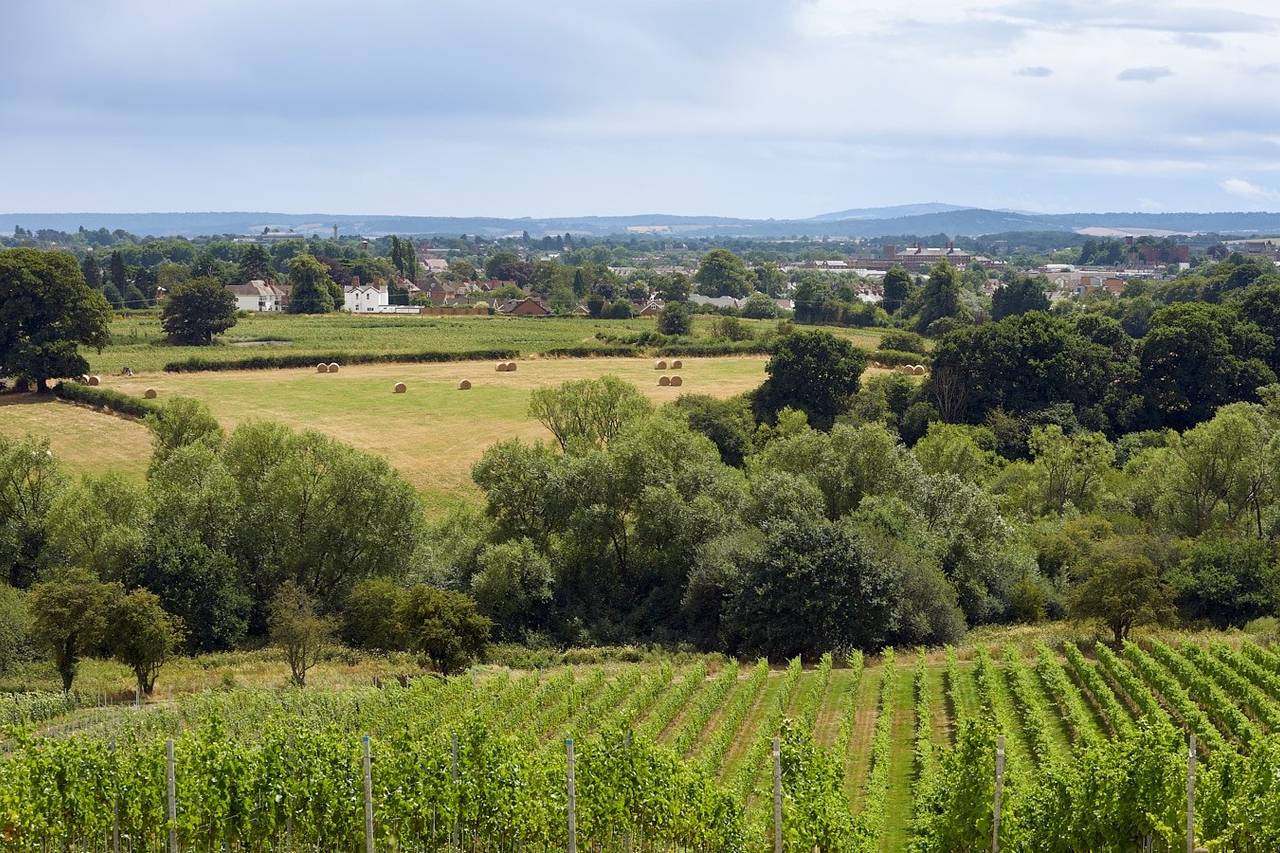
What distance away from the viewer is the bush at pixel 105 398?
6788 cm

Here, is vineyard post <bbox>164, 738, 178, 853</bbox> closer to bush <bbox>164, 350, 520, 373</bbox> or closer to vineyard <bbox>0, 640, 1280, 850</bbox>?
vineyard <bbox>0, 640, 1280, 850</bbox>

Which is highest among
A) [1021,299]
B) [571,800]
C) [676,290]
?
[1021,299]

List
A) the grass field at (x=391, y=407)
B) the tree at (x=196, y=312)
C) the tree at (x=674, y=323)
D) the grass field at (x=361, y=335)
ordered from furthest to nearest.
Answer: the tree at (x=674, y=323) → the tree at (x=196, y=312) → the grass field at (x=361, y=335) → the grass field at (x=391, y=407)

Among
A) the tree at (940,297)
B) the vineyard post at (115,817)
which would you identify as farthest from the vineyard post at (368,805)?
A: the tree at (940,297)

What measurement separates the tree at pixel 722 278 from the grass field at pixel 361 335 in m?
67.5

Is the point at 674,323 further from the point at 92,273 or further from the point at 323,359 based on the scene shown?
the point at 92,273

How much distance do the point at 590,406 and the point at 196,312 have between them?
49.2 m

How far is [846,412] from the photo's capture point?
7212 centimetres

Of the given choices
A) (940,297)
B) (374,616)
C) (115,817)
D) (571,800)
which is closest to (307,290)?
(940,297)

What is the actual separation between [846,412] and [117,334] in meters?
57.9

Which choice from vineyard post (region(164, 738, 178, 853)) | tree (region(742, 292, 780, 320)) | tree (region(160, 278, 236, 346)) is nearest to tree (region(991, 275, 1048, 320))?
tree (region(742, 292, 780, 320))

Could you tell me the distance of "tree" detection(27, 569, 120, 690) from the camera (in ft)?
106

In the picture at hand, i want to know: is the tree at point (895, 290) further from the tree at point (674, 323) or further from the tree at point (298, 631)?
the tree at point (298, 631)

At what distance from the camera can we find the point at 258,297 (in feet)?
472
